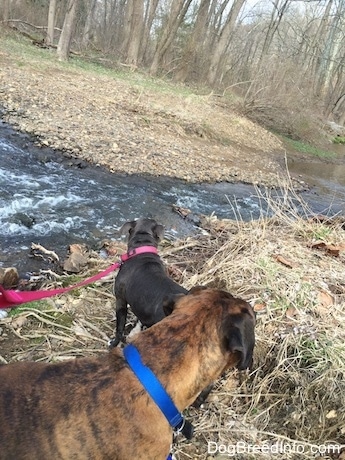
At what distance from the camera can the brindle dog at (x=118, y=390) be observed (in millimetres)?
1951

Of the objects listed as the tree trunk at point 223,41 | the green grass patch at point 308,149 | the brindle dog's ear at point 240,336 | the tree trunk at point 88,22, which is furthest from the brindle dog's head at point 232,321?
the tree trunk at point 88,22

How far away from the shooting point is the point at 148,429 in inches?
79.7

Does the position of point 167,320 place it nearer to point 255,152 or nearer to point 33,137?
point 33,137

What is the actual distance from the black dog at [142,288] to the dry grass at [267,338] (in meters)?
0.34

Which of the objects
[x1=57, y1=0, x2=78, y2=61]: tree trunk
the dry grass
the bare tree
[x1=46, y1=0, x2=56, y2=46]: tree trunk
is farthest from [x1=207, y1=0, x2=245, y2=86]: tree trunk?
the dry grass

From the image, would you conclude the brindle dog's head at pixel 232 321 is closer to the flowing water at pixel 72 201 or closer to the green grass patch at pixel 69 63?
the flowing water at pixel 72 201

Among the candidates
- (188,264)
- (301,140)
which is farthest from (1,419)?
(301,140)

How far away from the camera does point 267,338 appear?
3520mm

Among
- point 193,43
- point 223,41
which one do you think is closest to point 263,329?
point 193,43

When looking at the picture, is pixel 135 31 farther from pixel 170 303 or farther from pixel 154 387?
pixel 154 387

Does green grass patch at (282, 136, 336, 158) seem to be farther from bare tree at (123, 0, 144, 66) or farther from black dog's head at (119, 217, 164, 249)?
black dog's head at (119, 217, 164, 249)

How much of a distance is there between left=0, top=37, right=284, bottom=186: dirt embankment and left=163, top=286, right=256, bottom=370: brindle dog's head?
7.83 m

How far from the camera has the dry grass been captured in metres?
3.02

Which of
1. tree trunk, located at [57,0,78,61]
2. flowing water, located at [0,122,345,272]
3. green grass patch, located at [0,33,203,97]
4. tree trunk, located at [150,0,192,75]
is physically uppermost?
tree trunk, located at [150,0,192,75]
